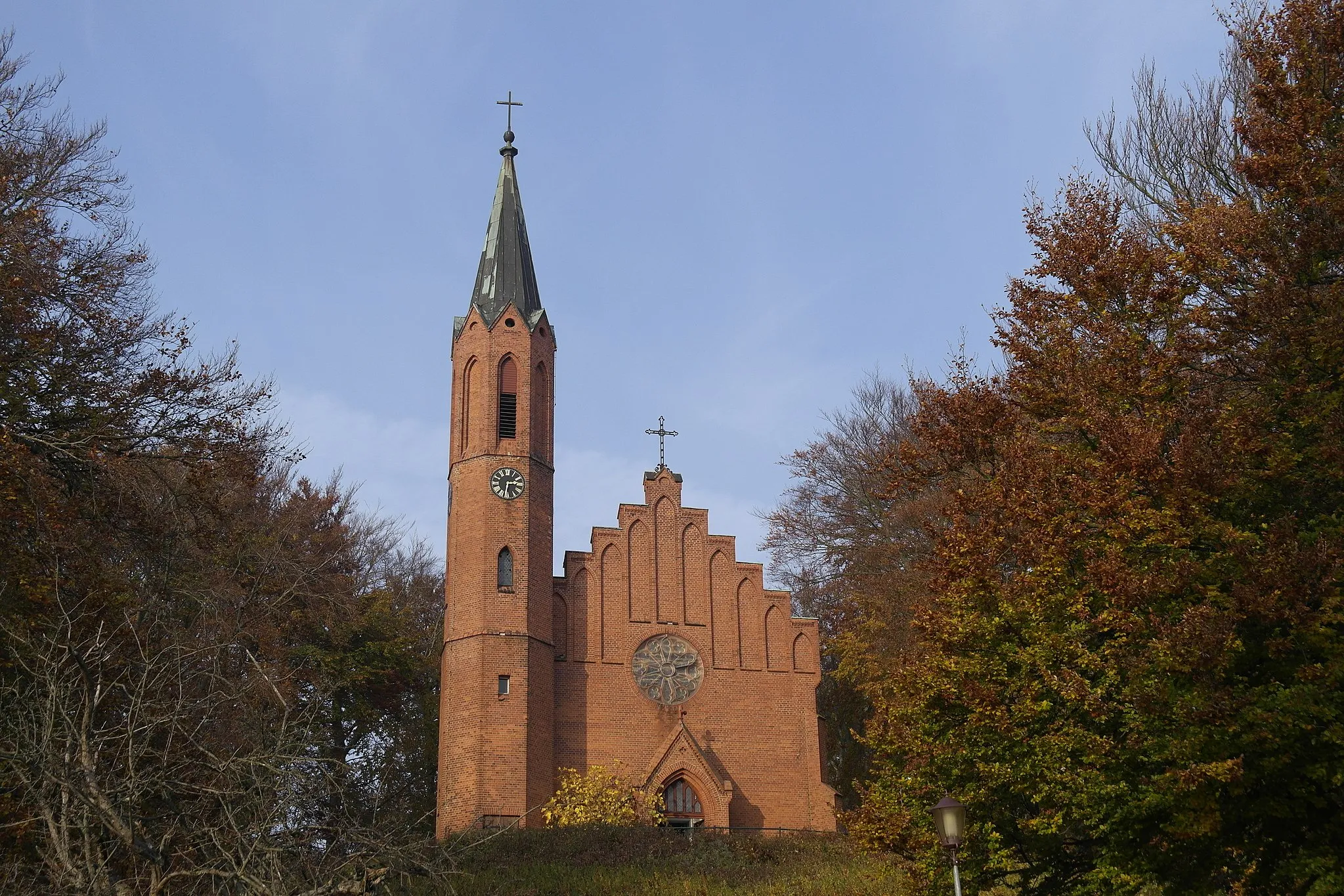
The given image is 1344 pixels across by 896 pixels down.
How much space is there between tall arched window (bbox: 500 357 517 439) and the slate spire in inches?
50.8

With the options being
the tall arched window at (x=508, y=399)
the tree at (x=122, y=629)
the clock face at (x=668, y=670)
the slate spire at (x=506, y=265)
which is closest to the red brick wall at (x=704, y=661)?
A: the clock face at (x=668, y=670)

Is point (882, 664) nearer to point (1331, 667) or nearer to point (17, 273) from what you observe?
point (1331, 667)

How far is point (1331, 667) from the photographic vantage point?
12.5m

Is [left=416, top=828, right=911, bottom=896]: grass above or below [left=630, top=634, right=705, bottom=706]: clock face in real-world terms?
below

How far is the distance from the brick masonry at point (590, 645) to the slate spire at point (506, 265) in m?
0.49

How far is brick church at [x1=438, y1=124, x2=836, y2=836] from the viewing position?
3152 centimetres

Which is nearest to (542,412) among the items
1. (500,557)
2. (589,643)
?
(500,557)

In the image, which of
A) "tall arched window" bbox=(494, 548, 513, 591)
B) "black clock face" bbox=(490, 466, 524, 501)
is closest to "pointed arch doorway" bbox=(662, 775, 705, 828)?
"tall arched window" bbox=(494, 548, 513, 591)

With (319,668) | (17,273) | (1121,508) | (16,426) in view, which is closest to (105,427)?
(16,426)

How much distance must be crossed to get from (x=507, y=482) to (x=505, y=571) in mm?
2302

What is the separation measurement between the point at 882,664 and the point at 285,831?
61.3 ft

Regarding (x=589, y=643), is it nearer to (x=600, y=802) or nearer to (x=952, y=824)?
(x=600, y=802)

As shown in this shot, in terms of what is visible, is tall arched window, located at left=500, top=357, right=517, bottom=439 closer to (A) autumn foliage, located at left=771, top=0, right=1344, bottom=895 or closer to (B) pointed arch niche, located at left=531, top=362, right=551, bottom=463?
(B) pointed arch niche, located at left=531, top=362, right=551, bottom=463

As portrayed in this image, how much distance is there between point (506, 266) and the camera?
37.5 meters
